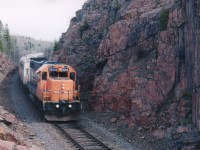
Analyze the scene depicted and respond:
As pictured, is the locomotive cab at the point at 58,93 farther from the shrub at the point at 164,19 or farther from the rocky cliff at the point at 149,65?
the shrub at the point at 164,19

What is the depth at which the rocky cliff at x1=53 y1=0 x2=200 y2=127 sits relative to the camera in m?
18.4

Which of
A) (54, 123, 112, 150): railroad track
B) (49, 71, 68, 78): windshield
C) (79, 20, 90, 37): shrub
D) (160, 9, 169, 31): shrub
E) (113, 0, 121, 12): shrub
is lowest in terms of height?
(54, 123, 112, 150): railroad track

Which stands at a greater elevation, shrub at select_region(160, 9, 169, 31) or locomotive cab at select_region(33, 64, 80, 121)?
shrub at select_region(160, 9, 169, 31)

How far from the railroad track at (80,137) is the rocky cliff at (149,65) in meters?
3.17

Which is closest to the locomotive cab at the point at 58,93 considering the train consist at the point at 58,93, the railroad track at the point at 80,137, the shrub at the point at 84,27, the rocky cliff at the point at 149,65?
the train consist at the point at 58,93

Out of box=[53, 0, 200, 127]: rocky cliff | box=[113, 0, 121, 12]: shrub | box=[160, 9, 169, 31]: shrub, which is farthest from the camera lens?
box=[113, 0, 121, 12]: shrub

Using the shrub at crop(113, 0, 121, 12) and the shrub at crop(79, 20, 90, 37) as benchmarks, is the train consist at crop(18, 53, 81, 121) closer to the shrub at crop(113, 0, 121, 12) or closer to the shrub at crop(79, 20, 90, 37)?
the shrub at crop(113, 0, 121, 12)

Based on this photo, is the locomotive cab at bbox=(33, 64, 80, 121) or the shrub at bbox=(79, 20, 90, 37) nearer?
the locomotive cab at bbox=(33, 64, 80, 121)

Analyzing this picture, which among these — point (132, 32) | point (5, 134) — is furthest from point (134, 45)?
point (5, 134)

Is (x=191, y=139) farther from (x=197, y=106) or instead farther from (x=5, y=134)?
(x=5, y=134)

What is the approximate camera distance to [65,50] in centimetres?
3644

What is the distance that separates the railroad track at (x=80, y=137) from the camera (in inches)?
679

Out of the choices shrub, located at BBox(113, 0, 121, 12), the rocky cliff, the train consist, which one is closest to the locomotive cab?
the train consist

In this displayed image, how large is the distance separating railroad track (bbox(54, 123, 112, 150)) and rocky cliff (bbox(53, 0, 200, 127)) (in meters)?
3.17
